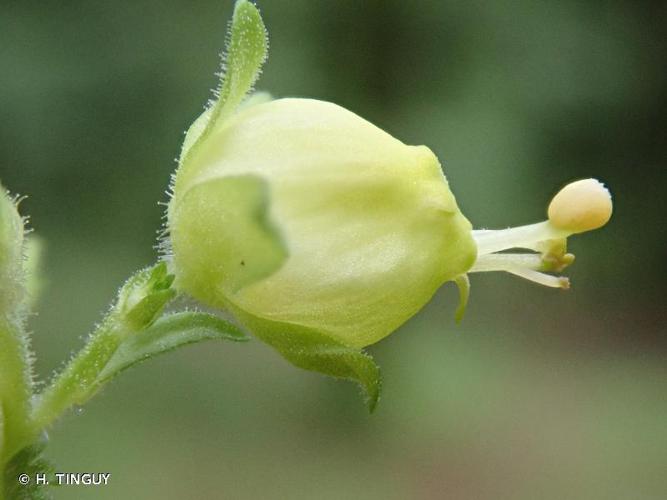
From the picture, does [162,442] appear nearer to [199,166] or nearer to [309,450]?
[309,450]

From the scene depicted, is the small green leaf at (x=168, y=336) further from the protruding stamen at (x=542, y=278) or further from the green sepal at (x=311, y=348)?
the protruding stamen at (x=542, y=278)

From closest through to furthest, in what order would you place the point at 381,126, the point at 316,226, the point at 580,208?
the point at 316,226
the point at 580,208
the point at 381,126

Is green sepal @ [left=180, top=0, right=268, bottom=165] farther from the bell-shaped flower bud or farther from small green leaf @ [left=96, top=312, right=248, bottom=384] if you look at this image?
small green leaf @ [left=96, top=312, right=248, bottom=384]

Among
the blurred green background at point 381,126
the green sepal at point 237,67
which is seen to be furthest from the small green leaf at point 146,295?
the blurred green background at point 381,126

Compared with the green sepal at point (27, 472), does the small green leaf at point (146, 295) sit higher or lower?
higher

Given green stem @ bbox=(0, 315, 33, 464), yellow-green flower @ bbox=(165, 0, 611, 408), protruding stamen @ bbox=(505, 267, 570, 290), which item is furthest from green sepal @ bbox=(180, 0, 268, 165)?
protruding stamen @ bbox=(505, 267, 570, 290)

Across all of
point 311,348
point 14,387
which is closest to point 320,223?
point 311,348

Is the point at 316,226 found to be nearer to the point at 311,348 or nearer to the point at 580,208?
the point at 311,348
